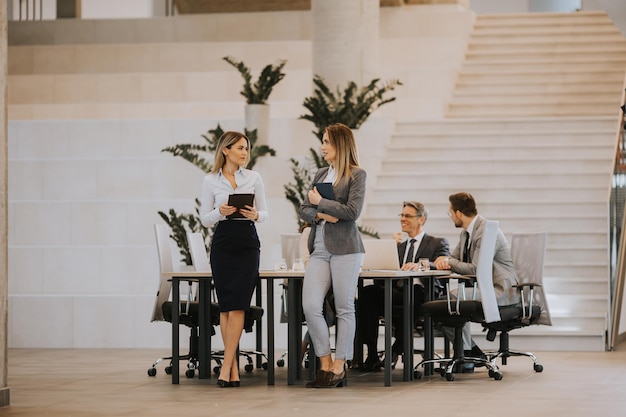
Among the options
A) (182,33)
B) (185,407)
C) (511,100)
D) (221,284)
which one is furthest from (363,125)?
(185,407)

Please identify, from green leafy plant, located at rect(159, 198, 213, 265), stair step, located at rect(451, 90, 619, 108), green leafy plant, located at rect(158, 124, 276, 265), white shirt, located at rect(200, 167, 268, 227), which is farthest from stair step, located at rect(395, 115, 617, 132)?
white shirt, located at rect(200, 167, 268, 227)

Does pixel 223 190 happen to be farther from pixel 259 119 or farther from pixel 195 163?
pixel 259 119

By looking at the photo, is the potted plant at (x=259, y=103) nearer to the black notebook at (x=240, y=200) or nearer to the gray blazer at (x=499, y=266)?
the gray blazer at (x=499, y=266)

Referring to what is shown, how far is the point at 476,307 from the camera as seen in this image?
29.7ft

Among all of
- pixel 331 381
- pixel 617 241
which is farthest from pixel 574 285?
pixel 331 381

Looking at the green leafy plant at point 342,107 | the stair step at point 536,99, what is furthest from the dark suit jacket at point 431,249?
the stair step at point 536,99

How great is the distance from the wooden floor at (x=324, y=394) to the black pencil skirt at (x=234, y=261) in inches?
24.6

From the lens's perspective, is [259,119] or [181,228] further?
[259,119]

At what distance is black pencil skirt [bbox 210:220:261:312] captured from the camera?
8.50 meters

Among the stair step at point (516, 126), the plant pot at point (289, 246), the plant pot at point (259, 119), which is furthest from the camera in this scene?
the stair step at point (516, 126)

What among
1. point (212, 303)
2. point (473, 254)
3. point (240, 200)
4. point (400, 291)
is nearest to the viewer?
point (240, 200)

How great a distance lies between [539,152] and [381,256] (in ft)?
20.5

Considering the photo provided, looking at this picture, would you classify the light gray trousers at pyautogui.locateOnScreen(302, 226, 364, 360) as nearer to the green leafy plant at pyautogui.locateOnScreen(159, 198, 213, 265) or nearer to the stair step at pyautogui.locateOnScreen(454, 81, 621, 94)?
the green leafy plant at pyautogui.locateOnScreen(159, 198, 213, 265)

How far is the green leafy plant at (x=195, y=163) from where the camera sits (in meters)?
12.3
